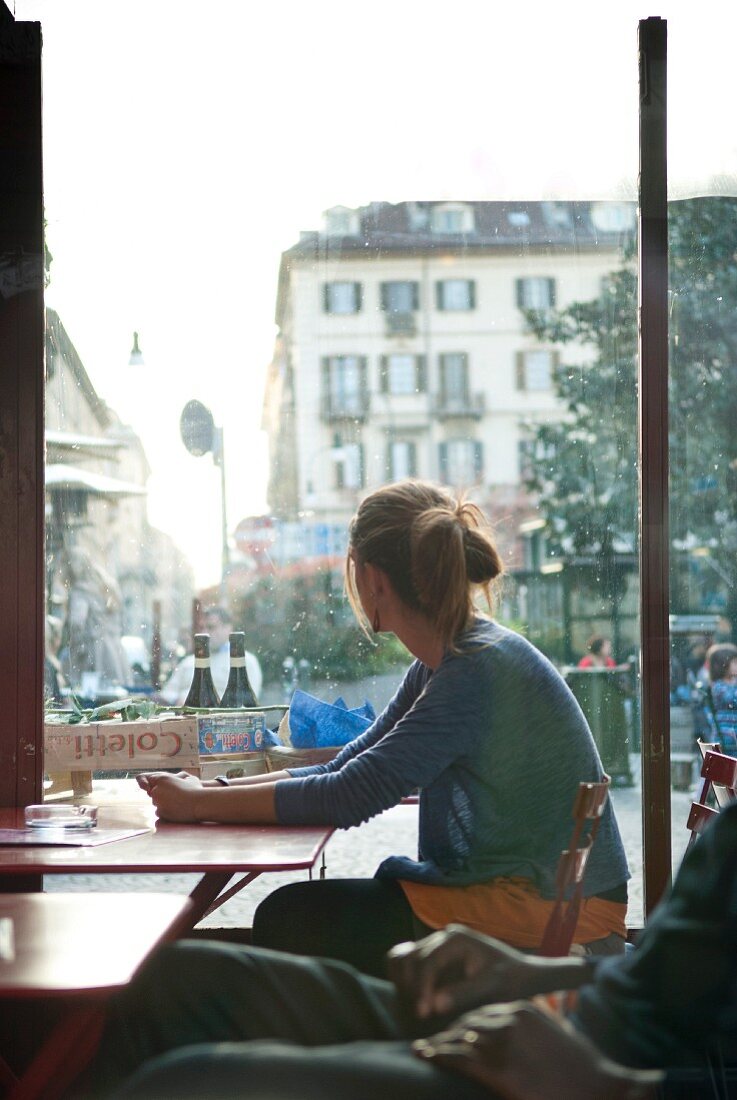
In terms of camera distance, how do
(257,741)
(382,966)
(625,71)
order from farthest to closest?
(625,71) < (257,741) < (382,966)

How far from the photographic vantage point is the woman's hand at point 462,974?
1399mm

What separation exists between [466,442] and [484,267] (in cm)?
45

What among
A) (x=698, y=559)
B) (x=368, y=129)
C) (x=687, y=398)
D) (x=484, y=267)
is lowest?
(x=698, y=559)

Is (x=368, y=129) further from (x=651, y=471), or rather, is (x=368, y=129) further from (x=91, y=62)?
(x=651, y=471)

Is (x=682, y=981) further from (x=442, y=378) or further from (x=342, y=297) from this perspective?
(x=342, y=297)

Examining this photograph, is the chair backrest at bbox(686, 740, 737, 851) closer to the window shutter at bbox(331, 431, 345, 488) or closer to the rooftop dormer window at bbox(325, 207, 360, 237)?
the window shutter at bbox(331, 431, 345, 488)

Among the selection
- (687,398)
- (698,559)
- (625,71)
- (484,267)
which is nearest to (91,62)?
(484,267)

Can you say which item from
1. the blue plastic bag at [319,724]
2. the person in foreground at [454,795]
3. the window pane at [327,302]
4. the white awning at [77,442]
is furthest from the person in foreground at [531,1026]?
the white awning at [77,442]

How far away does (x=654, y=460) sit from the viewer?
289cm

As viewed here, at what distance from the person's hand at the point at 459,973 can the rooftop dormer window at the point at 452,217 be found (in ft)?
6.98

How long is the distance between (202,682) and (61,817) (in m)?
0.69

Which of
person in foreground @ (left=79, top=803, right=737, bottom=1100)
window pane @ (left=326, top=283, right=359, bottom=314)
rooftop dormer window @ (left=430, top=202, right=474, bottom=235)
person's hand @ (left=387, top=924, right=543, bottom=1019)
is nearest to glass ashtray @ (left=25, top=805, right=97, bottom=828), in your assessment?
person in foreground @ (left=79, top=803, right=737, bottom=1100)

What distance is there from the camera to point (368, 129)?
10.3ft

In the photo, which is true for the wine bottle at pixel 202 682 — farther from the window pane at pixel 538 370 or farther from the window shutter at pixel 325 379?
the window pane at pixel 538 370
